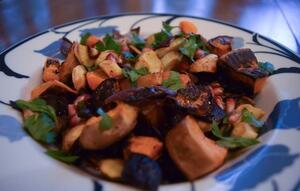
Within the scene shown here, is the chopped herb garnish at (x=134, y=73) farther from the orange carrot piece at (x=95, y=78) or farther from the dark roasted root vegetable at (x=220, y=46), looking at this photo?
the dark roasted root vegetable at (x=220, y=46)

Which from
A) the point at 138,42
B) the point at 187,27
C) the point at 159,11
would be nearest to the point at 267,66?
the point at 187,27

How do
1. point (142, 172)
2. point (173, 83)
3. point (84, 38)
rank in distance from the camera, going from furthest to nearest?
point (84, 38)
point (173, 83)
point (142, 172)

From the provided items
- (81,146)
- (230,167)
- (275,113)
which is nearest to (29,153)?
(81,146)

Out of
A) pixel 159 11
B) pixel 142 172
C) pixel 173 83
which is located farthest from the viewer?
pixel 159 11

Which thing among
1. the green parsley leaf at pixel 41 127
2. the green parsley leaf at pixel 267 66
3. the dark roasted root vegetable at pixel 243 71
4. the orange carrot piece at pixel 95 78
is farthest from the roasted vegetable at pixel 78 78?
the green parsley leaf at pixel 267 66

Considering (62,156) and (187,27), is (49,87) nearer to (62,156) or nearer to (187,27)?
(62,156)

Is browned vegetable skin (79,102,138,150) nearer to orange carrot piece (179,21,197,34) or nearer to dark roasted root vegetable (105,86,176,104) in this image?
dark roasted root vegetable (105,86,176,104)
